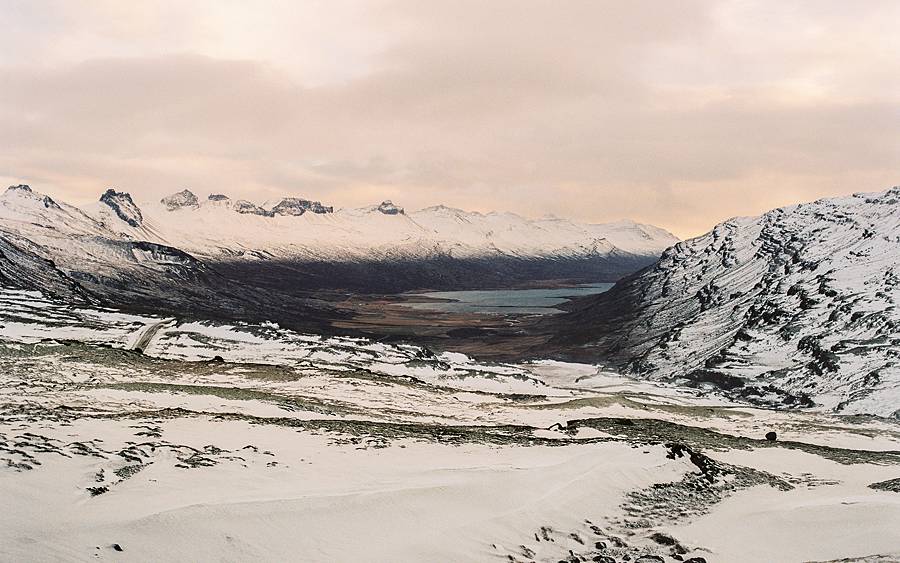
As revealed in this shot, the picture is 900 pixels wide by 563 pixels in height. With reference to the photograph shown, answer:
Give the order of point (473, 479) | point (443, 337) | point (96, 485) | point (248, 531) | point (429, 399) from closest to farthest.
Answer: point (248, 531) < point (96, 485) < point (473, 479) < point (429, 399) < point (443, 337)

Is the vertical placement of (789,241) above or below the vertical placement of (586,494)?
above

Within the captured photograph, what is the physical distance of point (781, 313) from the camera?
99500 mm

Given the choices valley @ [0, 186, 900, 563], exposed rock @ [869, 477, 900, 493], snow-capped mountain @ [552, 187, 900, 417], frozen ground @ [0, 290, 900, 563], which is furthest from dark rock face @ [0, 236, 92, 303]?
exposed rock @ [869, 477, 900, 493]

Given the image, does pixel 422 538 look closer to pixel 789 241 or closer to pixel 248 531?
pixel 248 531

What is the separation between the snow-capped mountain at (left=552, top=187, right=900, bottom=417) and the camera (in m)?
76.1

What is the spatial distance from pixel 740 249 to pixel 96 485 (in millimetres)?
164557

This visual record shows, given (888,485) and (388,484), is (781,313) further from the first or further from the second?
(388,484)

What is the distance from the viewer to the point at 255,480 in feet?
57.6

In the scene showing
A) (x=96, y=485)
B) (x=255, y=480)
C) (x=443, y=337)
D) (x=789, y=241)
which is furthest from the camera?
(x=443, y=337)

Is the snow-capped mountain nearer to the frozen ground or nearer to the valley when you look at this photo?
the valley

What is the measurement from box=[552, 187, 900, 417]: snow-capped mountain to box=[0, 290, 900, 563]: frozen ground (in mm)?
45200

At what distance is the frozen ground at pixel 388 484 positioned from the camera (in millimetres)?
13789

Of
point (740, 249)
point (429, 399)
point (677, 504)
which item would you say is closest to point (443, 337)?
point (740, 249)

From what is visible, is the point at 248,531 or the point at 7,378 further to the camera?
the point at 7,378
